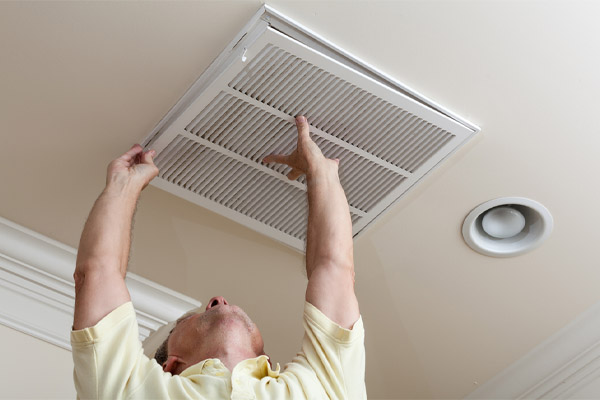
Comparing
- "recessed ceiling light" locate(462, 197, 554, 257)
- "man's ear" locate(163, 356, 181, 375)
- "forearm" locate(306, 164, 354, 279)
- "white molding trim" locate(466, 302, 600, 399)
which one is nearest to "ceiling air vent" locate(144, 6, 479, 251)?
"forearm" locate(306, 164, 354, 279)

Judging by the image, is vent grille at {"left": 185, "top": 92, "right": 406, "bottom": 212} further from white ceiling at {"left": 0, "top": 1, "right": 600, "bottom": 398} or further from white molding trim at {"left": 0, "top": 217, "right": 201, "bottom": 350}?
white molding trim at {"left": 0, "top": 217, "right": 201, "bottom": 350}

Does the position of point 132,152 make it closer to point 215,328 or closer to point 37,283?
point 215,328

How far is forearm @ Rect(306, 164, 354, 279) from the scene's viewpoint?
160cm

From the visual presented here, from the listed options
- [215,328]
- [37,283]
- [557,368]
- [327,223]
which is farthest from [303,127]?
[557,368]

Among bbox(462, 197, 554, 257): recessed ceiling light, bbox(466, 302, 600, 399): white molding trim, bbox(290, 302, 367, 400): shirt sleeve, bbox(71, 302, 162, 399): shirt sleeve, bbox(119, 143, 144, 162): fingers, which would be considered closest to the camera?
bbox(71, 302, 162, 399): shirt sleeve

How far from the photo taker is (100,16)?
157 centimetres

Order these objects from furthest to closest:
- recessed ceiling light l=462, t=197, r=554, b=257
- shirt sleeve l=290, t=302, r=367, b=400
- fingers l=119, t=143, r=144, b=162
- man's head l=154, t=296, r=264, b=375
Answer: recessed ceiling light l=462, t=197, r=554, b=257, fingers l=119, t=143, r=144, b=162, man's head l=154, t=296, r=264, b=375, shirt sleeve l=290, t=302, r=367, b=400

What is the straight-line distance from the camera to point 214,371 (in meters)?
1.46

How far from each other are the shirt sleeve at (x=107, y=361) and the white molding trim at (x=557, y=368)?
47.7 inches

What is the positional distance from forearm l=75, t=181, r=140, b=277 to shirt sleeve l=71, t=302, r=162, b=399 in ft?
0.34

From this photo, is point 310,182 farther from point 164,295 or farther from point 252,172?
point 164,295

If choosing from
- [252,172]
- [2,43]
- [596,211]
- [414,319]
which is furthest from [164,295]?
[596,211]

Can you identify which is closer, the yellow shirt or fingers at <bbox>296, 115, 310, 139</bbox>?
the yellow shirt

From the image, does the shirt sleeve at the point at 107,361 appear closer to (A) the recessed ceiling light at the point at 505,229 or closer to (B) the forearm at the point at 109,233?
(B) the forearm at the point at 109,233
